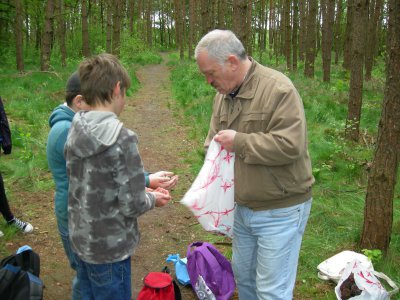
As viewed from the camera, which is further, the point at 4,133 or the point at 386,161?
the point at 4,133

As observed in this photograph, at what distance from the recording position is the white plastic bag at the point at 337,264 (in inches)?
129

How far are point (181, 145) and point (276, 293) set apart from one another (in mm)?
5484

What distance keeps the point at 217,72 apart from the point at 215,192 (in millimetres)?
734

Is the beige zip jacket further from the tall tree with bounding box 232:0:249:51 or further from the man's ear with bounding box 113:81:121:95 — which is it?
the tall tree with bounding box 232:0:249:51

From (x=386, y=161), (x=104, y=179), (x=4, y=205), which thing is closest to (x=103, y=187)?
(x=104, y=179)

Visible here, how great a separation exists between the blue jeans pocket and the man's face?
1.17 m

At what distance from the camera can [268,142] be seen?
6.73 feet

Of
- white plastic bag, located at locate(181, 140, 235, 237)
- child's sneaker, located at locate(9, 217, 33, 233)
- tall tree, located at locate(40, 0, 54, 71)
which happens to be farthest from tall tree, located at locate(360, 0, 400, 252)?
tall tree, located at locate(40, 0, 54, 71)

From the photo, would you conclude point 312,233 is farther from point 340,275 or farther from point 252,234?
point 252,234

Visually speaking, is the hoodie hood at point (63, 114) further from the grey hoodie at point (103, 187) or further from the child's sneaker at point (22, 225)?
the child's sneaker at point (22, 225)

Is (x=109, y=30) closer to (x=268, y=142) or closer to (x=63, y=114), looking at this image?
(x=63, y=114)

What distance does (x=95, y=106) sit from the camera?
200cm

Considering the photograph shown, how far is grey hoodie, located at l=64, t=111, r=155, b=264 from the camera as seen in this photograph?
6.18 feet

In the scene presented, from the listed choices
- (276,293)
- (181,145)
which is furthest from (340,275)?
(181,145)
